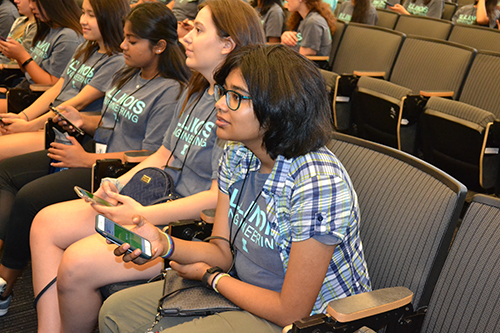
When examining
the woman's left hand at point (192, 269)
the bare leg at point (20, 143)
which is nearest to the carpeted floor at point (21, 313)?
the bare leg at point (20, 143)

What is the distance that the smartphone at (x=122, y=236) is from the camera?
3.94 ft

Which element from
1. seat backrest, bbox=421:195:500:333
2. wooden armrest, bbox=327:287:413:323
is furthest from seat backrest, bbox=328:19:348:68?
wooden armrest, bbox=327:287:413:323

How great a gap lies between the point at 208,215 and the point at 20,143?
151 cm

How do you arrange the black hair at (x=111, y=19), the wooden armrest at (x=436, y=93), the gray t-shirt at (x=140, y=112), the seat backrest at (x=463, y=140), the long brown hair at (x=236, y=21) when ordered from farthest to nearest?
the wooden armrest at (x=436, y=93), the black hair at (x=111, y=19), the seat backrest at (x=463, y=140), the gray t-shirt at (x=140, y=112), the long brown hair at (x=236, y=21)

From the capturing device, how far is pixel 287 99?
45.6 inches

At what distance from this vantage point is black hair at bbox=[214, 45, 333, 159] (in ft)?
3.82

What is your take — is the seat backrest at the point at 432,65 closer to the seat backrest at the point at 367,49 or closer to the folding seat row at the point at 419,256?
the seat backrest at the point at 367,49

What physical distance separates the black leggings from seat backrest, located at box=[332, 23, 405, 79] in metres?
2.50

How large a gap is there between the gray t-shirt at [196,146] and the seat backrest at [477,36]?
9.22 feet

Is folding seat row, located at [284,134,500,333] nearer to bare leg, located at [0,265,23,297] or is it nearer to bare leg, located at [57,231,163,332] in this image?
bare leg, located at [57,231,163,332]

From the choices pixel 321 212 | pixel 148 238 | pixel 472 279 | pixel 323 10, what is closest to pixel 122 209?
pixel 148 238

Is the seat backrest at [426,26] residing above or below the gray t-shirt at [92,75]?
above

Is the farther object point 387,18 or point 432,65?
point 387,18

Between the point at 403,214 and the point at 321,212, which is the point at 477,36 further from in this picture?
the point at 321,212
